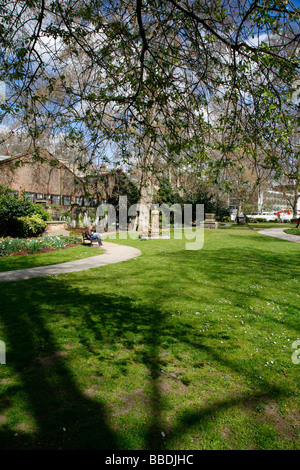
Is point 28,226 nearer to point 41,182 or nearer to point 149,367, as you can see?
point 41,182

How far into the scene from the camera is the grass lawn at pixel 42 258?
9.16m

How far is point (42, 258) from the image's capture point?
10.5 metres

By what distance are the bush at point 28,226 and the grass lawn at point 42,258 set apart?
9.96 feet

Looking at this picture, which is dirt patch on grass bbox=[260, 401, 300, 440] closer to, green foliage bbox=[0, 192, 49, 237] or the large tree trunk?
green foliage bbox=[0, 192, 49, 237]

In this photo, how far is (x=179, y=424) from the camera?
101 inches

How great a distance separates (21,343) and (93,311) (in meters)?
1.50

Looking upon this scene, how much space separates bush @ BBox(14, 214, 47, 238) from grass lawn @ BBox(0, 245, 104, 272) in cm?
304

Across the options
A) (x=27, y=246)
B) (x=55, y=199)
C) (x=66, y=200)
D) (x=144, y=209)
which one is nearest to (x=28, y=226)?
(x=27, y=246)

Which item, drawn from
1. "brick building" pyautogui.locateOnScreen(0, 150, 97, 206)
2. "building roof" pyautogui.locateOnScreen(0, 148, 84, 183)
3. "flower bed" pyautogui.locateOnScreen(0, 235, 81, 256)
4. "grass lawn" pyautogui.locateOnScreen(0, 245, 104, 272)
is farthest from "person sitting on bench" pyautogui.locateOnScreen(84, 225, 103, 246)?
"brick building" pyautogui.locateOnScreen(0, 150, 97, 206)

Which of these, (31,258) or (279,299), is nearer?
(279,299)

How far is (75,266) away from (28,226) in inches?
247
